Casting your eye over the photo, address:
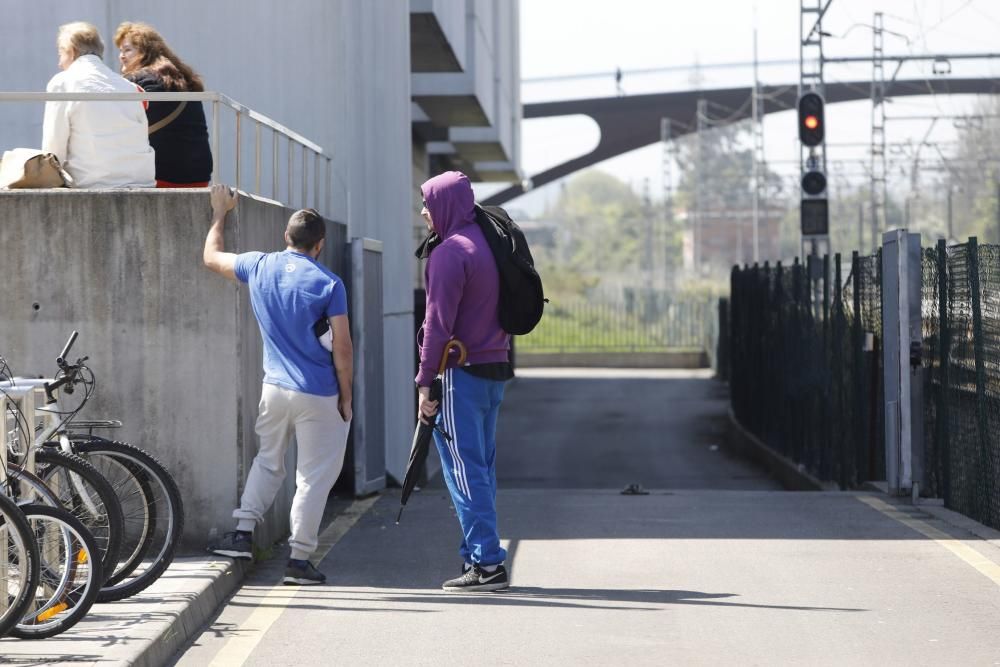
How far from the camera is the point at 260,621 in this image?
7.03m

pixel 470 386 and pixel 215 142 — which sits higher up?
pixel 215 142

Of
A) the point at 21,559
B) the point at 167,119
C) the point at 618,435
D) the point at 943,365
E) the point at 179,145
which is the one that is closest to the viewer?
the point at 21,559

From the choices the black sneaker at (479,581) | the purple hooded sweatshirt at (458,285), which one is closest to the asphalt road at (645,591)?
the black sneaker at (479,581)

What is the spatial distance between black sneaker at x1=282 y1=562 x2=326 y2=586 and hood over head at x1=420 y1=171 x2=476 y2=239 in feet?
5.84

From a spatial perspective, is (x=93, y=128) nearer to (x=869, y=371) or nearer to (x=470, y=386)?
(x=470, y=386)

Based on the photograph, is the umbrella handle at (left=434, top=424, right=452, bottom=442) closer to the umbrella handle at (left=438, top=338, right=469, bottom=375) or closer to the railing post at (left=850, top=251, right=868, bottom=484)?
the umbrella handle at (left=438, top=338, right=469, bottom=375)

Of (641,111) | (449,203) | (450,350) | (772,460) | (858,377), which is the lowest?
(772,460)

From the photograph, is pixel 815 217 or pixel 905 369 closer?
pixel 905 369

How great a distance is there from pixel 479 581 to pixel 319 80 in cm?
660

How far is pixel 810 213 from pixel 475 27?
551cm

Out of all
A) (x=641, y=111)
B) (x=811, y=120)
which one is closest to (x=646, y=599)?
(x=811, y=120)

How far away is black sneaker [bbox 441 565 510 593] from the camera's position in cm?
767

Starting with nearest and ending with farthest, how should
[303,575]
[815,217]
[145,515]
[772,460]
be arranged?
1. [145,515]
2. [303,575]
3. [772,460]
4. [815,217]

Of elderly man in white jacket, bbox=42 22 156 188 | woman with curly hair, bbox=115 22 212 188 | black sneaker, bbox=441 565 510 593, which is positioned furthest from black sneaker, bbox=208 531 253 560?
woman with curly hair, bbox=115 22 212 188
